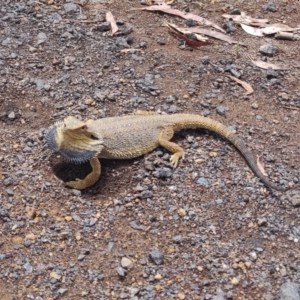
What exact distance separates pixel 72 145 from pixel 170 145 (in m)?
1.01

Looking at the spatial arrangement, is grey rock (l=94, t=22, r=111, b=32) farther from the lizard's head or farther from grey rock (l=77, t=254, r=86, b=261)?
grey rock (l=77, t=254, r=86, b=261)

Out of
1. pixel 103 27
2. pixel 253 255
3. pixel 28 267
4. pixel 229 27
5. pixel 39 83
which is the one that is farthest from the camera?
pixel 229 27

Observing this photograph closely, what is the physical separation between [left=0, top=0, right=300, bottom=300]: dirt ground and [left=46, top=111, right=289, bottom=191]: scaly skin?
0.37 feet

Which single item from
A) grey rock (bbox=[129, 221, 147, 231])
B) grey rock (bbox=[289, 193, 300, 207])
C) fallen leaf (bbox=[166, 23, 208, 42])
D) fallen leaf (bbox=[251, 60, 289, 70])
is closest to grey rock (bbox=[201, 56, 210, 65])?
fallen leaf (bbox=[166, 23, 208, 42])

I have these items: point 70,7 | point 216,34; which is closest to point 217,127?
point 216,34

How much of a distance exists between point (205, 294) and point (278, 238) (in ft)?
2.97

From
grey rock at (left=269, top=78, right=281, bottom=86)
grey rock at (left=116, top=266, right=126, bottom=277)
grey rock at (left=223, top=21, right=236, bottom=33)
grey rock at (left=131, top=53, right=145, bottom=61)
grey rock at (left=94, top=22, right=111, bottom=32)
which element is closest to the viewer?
grey rock at (left=116, top=266, right=126, bottom=277)

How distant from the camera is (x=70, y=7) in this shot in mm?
7770

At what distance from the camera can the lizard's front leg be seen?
18.0 feet

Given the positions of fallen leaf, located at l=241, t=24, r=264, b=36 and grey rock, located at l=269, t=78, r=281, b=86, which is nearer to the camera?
grey rock, located at l=269, t=78, r=281, b=86

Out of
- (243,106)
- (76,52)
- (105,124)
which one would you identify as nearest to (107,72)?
(76,52)

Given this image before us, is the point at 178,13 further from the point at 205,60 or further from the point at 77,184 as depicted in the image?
the point at 77,184

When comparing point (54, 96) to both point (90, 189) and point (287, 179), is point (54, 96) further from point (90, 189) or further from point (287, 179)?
point (287, 179)

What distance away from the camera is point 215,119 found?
6250mm
